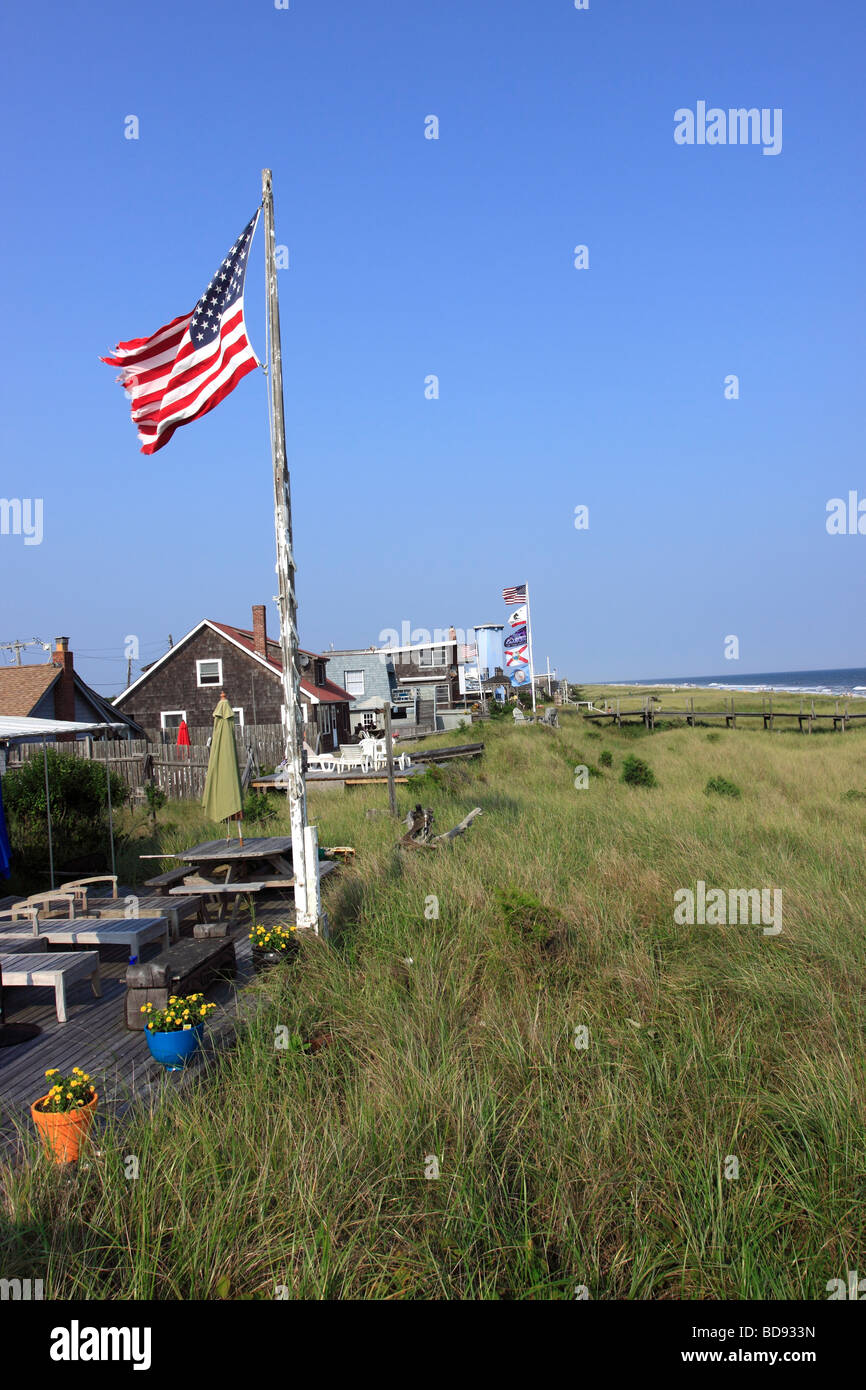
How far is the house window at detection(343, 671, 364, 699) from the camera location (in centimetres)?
4675

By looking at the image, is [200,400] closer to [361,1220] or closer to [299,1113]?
[299,1113]

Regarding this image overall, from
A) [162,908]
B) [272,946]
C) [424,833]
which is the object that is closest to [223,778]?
[162,908]

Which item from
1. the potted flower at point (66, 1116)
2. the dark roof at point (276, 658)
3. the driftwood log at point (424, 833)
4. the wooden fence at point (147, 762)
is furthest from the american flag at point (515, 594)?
the potted flower at point (66, 1116)

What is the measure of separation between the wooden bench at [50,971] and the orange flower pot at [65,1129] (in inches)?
102

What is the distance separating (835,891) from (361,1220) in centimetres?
585

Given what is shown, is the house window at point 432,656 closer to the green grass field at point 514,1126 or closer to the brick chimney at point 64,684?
the brick chimney at point 64,684

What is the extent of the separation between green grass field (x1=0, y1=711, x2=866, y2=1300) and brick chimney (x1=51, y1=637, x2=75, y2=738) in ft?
65.8

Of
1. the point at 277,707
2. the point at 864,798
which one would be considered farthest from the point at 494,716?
the point at 864,798

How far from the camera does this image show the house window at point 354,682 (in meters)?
46.8

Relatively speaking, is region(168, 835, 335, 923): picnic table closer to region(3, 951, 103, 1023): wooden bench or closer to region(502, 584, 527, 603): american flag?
region(3, 951, 103, 1023): wooden bench

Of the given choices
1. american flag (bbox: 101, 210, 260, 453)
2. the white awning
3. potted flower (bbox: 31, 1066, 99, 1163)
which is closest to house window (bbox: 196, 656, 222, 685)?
the white awning

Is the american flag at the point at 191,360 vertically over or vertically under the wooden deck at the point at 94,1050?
over
